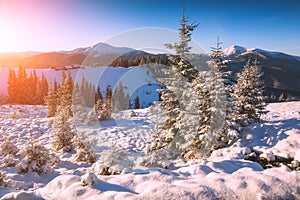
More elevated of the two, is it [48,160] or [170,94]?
[170,94]

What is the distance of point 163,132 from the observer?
11.9 meters

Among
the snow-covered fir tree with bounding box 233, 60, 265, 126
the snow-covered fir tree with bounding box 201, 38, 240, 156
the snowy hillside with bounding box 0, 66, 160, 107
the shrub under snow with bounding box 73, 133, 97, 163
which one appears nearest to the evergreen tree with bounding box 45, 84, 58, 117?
the shrub under snow with bounding box 73, 133, 97, 163

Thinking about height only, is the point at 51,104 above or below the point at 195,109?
below

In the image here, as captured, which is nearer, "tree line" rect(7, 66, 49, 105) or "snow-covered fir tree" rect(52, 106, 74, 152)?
Answer: "snow-covered fir tree" rect(52, 106, 74, 152)

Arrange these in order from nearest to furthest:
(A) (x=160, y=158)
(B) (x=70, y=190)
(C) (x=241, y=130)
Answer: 1. (B) (x=70, y=190)
2. (A) (x=160, y=158)
3. (C) (x=241, y=130)

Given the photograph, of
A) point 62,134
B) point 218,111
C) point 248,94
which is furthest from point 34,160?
point 248,94

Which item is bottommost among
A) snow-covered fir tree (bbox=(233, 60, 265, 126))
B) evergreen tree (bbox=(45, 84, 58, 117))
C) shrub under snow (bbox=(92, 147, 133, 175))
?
evergreen tree (bbox=(45, 84, 58, 117))

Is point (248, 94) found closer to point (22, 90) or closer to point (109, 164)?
point (109, 164)

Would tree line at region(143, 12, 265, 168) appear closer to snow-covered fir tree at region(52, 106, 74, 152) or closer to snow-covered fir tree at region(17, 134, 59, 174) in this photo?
snow-covered fir tree at region(17, 134, 59, 174)

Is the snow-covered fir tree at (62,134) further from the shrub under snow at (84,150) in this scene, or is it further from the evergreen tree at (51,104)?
the evergreen tree at (51,104)

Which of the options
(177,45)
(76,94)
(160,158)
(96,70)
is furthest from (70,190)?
(96,70)

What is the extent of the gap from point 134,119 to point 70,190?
19781mm

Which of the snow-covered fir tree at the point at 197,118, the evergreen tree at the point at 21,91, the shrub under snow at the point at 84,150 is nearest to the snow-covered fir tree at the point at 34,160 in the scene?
the shrub under snow at the point at 84,150

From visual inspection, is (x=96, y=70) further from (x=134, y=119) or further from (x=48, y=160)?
(x=48, y=160)
